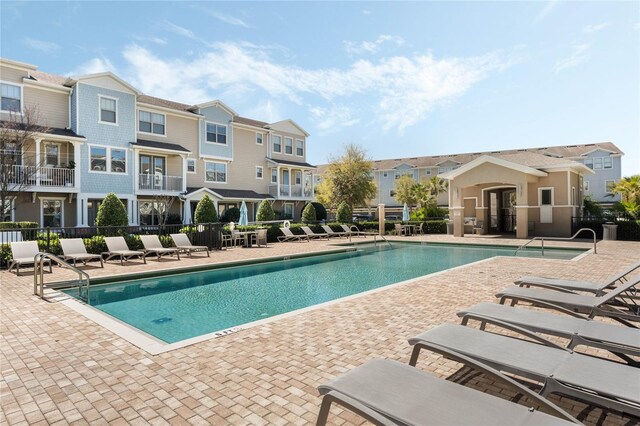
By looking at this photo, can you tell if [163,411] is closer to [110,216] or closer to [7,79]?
[110,216]

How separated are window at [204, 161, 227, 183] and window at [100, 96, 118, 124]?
735cm

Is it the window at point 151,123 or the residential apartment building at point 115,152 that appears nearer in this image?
the residential apartment building at point 115,152

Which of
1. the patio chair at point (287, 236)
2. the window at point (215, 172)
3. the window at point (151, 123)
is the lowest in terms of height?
the patio chair at point (287, 236)

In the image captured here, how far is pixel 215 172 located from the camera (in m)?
29.7

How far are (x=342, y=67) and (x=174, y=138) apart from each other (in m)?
13.7

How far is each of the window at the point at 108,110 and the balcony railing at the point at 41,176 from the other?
13.4 ft

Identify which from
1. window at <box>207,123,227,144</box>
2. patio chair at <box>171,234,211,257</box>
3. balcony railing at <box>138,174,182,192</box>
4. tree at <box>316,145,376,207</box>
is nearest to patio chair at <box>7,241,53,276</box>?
patio chair at <box>171,234,211,257</box>

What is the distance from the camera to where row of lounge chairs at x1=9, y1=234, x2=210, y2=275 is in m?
10.7

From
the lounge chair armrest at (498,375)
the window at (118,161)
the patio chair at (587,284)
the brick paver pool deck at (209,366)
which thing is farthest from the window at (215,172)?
the lounge chair armrest at (498,375)

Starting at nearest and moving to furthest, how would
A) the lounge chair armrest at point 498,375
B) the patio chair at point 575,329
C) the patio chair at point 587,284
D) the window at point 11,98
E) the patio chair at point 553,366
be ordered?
the lounge chair armrest at point 498,375 → the patio chair at point 553,366 → the patio chair at point 575,329 → the patio chair at point 587,284 → the window at point 11,98

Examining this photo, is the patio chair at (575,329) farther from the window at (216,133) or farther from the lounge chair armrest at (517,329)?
the window at (216,133)

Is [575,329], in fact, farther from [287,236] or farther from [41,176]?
[41,176]

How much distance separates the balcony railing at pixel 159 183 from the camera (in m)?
24.7

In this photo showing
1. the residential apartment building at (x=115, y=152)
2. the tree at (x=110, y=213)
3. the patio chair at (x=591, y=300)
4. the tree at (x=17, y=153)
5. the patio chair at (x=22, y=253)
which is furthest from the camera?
the residential apartment building at (x=115, y=152)
